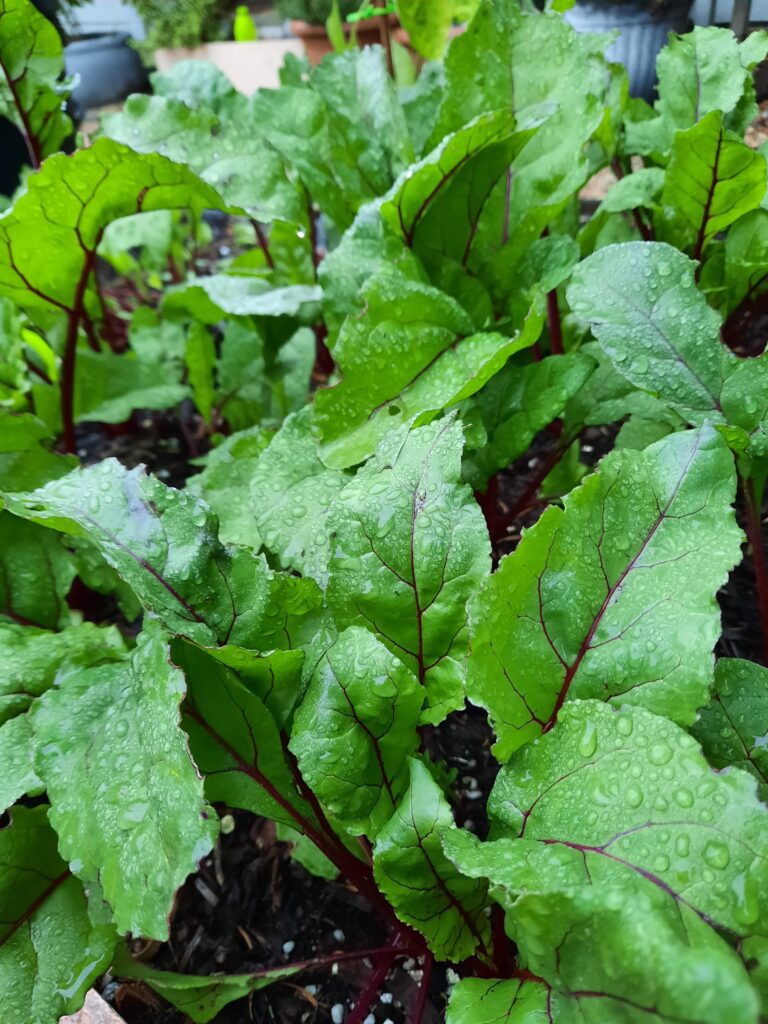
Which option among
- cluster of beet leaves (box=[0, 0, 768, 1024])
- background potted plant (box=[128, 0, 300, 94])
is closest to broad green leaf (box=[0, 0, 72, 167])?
cluster of beet leaves (box=[0, 0, 768, 1024])

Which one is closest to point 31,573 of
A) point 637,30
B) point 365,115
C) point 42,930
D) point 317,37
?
point 42,930

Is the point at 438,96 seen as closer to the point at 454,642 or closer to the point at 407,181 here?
the point at 407,181

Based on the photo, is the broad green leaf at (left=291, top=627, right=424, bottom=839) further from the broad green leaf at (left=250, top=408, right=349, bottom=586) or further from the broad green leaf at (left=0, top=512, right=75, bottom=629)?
the broad green leaf at (left=0, top=512, right=75, bottom=629)

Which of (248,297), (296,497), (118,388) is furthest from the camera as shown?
(118,388)

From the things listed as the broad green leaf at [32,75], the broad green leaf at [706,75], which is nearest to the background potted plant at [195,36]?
the broad green leaf at [32,75]

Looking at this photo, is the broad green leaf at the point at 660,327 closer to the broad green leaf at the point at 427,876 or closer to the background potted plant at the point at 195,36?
the broad green leaf at the point at 427,876

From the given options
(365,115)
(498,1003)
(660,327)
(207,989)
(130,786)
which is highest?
(365,115)

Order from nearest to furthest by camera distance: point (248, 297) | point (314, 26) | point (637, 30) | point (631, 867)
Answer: point (631, 867), point (248, 297), point (637, 30), point (314, 26)

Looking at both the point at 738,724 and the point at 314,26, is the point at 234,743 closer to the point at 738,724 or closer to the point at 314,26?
the point at 738,724
